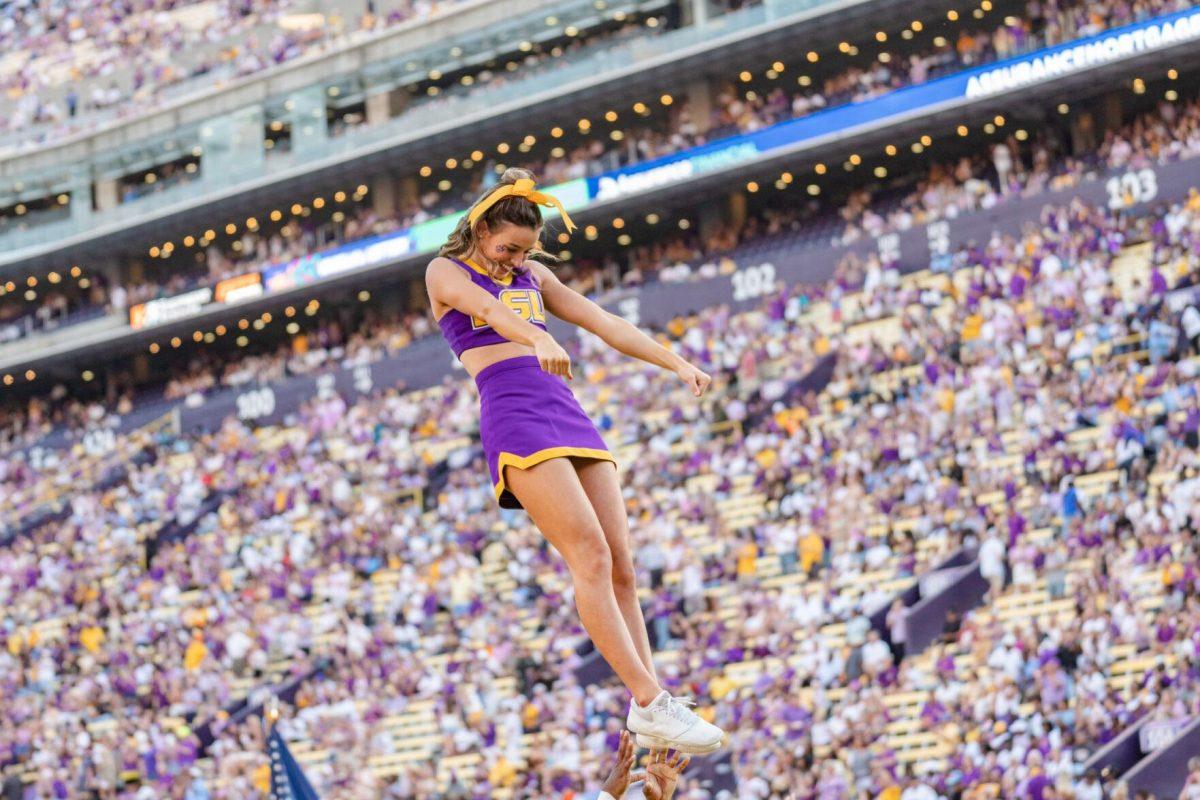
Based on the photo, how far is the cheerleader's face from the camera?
6586mm

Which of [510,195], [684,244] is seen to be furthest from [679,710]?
[684,244]

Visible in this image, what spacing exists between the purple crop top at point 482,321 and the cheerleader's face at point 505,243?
0.06 meters

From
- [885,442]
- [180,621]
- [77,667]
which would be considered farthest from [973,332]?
[77,667]

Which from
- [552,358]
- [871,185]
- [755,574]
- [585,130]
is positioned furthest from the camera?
[585,130]

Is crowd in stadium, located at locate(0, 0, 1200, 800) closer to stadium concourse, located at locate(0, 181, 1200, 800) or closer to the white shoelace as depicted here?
stadium concourse, located at locate(0, 181, 1200, 800)

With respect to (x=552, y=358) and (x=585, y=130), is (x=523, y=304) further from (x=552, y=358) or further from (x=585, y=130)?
(x=585, y=130)

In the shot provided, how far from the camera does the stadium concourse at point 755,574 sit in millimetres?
20094

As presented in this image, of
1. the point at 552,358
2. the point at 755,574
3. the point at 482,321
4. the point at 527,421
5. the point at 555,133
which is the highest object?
the point at 555,133

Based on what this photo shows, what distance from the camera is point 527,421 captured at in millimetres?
6477

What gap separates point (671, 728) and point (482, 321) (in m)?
1.54

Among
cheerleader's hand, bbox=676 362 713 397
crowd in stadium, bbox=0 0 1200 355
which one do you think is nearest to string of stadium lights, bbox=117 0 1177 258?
crowd in stadium, bbox=0 0 1200 355

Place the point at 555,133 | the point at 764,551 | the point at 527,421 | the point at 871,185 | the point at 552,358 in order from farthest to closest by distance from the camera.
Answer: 1. the point at 555,133
2. the point at 871,185
3. the point at 764,551
4. the point at 527,421
5. the point at 552,358

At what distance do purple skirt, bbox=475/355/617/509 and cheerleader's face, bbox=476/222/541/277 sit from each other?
351 mm

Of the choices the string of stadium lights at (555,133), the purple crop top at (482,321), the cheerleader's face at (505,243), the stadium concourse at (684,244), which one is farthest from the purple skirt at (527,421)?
the string of stadium lights at (555,133)
